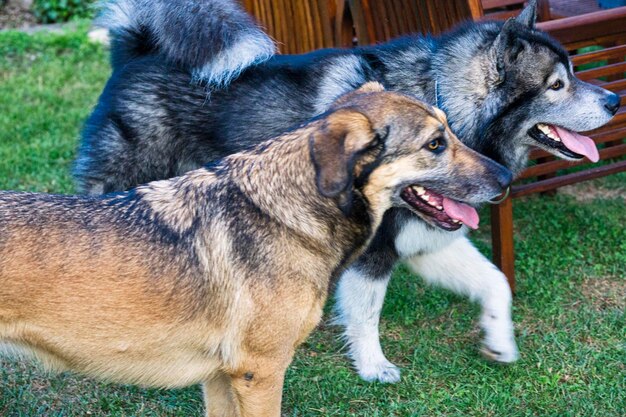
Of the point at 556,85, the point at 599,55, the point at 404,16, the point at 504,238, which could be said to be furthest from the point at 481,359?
the point at 404,16

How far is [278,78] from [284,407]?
1.67 m

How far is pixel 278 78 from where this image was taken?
14.7 feet

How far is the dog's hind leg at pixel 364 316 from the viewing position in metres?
4.27

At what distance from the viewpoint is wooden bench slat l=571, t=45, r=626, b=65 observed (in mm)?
4695

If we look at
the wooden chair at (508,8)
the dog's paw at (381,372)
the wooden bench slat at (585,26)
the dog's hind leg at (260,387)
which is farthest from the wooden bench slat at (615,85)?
the dog's hind leg at (260,387)

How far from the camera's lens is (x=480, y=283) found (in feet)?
14.6

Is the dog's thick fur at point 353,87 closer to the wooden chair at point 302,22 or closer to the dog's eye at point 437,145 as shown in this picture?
the dog's eye at point 437,145

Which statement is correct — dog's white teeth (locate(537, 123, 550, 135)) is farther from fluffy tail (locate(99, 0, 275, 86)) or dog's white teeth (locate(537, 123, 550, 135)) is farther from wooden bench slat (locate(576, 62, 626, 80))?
fluffy tail (locate(99, 0, 275, 86))

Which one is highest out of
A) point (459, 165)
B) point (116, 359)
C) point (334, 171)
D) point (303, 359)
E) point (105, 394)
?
point (334, 171)

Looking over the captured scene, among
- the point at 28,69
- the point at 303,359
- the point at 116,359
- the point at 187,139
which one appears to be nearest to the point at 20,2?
the point at 28,69

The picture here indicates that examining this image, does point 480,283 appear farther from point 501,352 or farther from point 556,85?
point 556,85

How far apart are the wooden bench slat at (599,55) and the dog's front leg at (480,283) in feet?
3.88

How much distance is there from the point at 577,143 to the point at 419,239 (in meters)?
0.94

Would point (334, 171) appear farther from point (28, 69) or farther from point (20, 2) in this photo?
point (20, 2)
